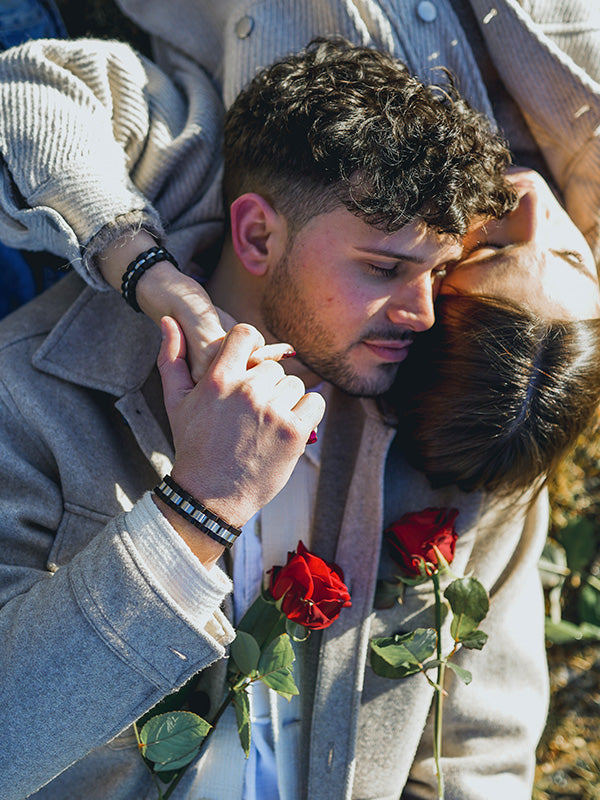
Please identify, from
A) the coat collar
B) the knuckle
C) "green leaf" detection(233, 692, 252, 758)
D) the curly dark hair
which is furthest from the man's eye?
"green leaf" detection(233, 692, 252, 758)

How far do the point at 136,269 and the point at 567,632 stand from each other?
2083mm

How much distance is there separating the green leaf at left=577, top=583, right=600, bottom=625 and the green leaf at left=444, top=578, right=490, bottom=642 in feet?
4.03

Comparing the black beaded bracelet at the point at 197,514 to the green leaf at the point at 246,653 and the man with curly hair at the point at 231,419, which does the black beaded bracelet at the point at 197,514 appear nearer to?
the man with curly hair at the point at 231,419

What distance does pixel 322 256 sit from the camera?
1707mm

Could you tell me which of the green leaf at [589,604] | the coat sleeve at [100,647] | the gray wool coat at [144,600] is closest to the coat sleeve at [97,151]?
the gray wool coat at [144,600]

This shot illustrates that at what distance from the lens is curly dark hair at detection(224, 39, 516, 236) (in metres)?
1.63

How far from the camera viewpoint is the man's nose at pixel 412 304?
68.7 inches

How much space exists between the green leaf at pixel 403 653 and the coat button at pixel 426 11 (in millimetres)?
1726

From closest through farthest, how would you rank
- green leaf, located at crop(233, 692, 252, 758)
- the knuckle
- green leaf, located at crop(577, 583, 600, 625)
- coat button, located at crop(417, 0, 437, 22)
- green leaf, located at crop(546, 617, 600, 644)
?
the knuckle
green leaf, located at crop(233, 692, 252, 758)
coat button, located at crop(417, 0, 437, 22)
green leaf, located at crop(546, 617, 600, 644)
green leaf, located at crop(577, 583, 600, 625)

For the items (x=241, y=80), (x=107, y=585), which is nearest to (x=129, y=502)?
(x=107, y=585)

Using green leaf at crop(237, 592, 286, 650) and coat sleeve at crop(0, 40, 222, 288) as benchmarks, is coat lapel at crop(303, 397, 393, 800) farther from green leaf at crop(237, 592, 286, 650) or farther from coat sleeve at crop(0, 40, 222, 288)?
coat sleeve at crop(0, 40, 222, 288)

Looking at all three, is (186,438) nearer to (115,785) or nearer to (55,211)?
(55,211)

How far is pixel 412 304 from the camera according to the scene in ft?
5.77

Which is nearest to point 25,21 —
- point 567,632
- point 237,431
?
point 237,431
